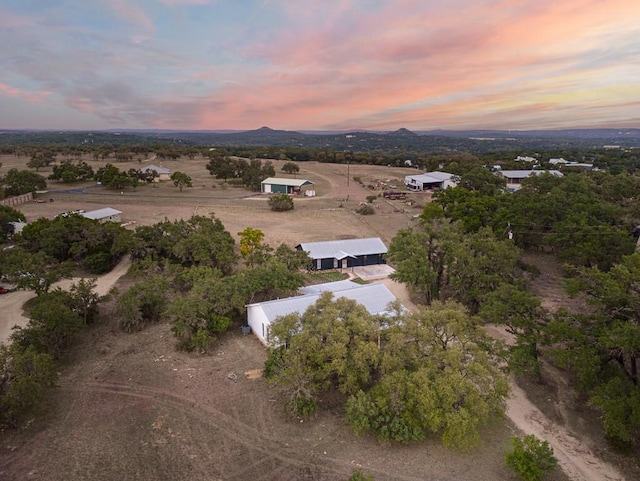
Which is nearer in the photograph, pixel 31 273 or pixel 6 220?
pixel 31 273

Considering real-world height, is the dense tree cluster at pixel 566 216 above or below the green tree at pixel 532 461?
above

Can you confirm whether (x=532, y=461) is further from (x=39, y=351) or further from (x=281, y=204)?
(x=281, y=204)

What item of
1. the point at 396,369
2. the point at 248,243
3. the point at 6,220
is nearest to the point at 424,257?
the point at 396,369

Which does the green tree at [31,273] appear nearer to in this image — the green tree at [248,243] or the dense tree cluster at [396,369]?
the green tree at [248,243]

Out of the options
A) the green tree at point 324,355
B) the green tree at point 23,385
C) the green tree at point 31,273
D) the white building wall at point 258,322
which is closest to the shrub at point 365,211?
the white building wall at point 258,322

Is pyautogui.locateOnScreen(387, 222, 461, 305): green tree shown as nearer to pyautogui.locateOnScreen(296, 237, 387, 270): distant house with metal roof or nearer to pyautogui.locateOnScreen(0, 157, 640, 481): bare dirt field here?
pyautogui.locateOnScreen(296, 237, 387, 270): distant house with metal roof
